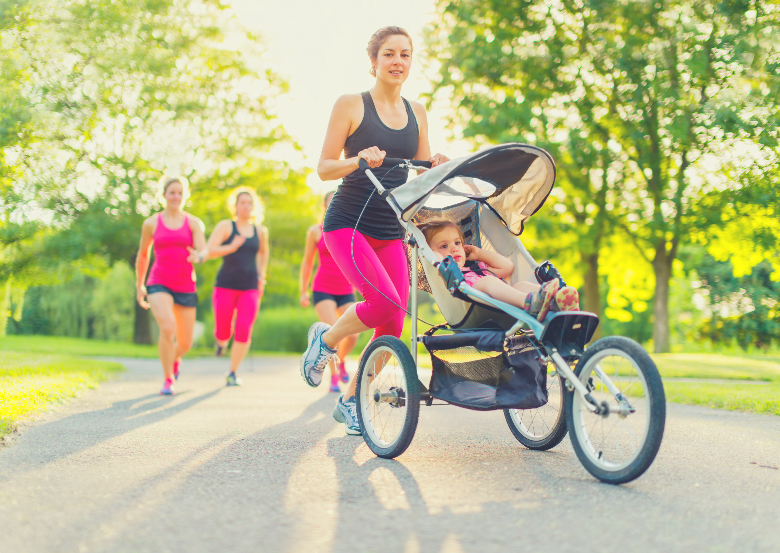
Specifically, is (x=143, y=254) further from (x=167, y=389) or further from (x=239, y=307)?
(x=167, y=389)

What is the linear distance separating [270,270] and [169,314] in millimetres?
19648

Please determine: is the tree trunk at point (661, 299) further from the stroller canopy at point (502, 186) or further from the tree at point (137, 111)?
the stroller canopy at point (502, 186)

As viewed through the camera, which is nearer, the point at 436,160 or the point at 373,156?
the point at 373,156

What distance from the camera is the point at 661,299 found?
19094 millimetres

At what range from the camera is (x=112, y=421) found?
5.20m

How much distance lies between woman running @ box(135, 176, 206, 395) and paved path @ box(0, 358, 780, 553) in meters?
2.31

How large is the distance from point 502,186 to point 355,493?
87.6 inches

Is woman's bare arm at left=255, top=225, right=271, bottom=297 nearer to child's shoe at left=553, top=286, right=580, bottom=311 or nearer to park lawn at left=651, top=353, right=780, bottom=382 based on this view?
child's shoe at left=553, top=286, right=580, bottom=311

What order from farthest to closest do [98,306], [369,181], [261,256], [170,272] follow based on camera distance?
[98,306] → [261,256] → [170,272] → [369,181]

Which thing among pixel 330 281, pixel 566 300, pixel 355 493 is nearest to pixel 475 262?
pixel 566 300

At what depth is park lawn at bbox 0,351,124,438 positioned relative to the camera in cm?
505

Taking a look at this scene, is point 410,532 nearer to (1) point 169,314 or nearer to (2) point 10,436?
(2) point 10,436

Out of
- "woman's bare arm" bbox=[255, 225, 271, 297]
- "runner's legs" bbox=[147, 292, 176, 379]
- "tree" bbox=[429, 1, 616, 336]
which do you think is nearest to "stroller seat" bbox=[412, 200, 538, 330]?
"runner's legs" bbox=[147, 292, 176, 379]

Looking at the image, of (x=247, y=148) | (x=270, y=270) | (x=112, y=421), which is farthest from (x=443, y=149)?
(x=112, y=421)
